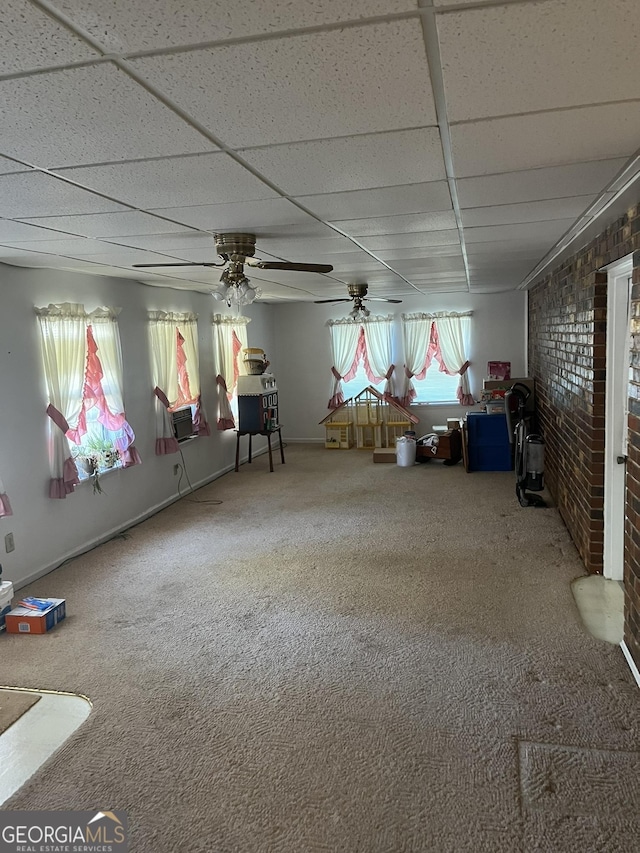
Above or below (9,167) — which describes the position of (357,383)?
below

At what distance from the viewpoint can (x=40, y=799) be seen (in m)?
2.11

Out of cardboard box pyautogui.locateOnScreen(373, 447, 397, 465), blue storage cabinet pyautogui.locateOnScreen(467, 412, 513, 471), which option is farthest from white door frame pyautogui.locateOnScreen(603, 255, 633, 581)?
cardboard box pyautogui.locateOnScreen(373, 447, 397, 465)

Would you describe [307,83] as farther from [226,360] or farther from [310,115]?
[226,360]

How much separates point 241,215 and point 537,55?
66.2 inches

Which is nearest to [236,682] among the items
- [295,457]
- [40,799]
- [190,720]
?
[190,720]

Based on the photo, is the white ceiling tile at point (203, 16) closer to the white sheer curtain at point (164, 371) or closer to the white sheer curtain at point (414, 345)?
the white sheer curtain at point (164, 371)

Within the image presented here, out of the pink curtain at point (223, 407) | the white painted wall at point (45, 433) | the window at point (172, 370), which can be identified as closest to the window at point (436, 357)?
the pink curtain at point (223, 407)

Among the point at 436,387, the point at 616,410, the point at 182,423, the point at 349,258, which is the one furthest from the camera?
the point at 436,387

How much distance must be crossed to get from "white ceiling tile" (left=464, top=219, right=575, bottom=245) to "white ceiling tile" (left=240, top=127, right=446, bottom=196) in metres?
1.20

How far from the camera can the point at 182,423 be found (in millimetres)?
6277

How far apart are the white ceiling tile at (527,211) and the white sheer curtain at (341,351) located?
19.4 feet

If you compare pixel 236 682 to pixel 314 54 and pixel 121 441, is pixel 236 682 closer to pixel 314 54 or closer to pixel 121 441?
pixel 314 54
